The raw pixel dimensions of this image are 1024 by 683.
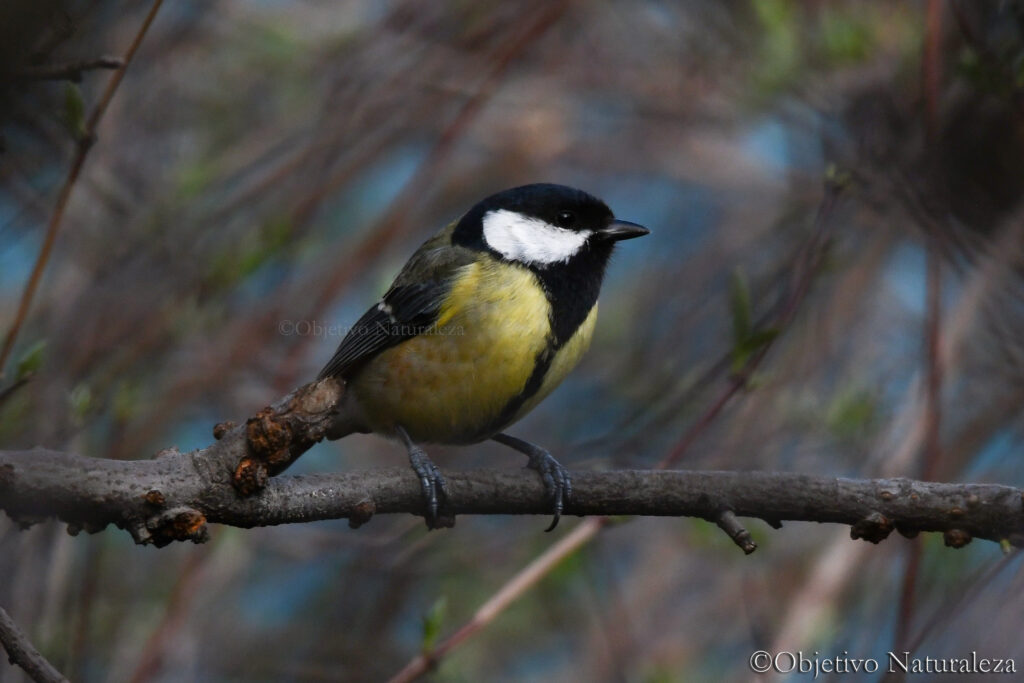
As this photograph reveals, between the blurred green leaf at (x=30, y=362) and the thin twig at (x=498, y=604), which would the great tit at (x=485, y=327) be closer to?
the thin twig at (x=498, y=604)

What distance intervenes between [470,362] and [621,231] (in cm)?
63

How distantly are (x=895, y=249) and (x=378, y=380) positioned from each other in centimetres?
262

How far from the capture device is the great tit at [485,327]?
8.62 feet

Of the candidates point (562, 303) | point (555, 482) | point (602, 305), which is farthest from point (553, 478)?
point (602, 305)

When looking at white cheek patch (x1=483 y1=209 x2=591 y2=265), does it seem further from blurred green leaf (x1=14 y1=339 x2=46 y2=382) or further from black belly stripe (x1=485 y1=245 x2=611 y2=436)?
blurred green leaf (x1=14 y1=339 x2=46 y2=382)

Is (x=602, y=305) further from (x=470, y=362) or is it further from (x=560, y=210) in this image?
(x=470, y=362)

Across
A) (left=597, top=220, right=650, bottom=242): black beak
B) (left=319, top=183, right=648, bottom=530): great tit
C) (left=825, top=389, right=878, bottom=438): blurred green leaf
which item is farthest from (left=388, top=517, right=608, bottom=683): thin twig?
(left=825, top=389, right=878, bottom=438): blurred green leaf

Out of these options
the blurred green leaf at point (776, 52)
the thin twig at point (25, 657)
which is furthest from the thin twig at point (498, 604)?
the blurred green leaf at point (776, 52)

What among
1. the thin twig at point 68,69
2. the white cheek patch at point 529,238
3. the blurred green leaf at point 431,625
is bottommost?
the blurred green leaf at point 431,625

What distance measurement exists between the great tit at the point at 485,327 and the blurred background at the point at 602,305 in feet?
1.29

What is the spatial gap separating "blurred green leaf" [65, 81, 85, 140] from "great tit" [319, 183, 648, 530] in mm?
893

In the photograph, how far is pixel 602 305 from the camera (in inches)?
213

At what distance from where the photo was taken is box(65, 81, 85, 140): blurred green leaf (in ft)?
6.42

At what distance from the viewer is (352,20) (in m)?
4.82
